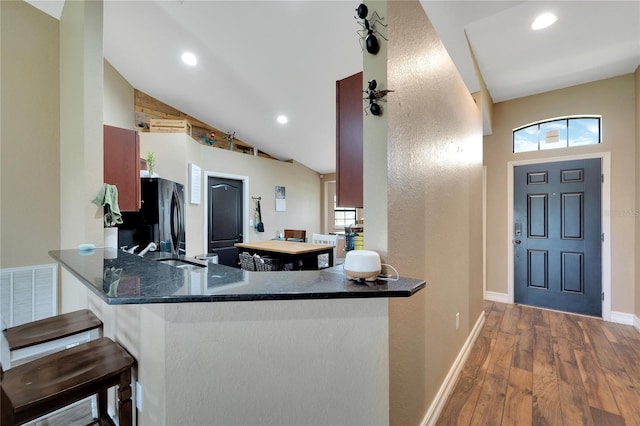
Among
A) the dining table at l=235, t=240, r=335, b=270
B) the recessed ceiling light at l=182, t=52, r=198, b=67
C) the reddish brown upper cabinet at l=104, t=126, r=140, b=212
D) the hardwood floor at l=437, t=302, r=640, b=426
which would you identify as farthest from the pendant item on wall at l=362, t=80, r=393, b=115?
the recessed ceiling light at l=182, t=52, r=198, b=67

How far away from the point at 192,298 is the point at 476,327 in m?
3.03

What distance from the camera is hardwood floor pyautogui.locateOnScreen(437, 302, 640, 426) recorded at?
5.84 feet

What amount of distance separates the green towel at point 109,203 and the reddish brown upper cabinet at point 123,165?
0.73 feet

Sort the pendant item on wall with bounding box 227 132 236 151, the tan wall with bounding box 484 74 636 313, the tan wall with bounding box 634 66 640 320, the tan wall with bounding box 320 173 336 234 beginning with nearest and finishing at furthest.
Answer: the tan wall with bounding box 634 66 640 320 < the tan wall with bounding box 484 74 636 313 < the pendant item on wall with bounding box 227 132 236 151 < the tan wall with bounding box 320 173 336 234

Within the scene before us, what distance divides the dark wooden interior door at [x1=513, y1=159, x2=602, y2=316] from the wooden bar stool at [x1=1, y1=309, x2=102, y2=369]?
183 inches

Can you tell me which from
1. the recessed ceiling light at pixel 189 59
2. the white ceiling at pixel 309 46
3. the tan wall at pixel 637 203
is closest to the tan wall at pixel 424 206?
the white ceiling at pixel 309 46

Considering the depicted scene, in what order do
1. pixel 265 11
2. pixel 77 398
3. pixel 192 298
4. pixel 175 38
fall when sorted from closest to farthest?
1. pixel 192 298
2. pixel 77 398
3. pixel 265 11
4. pixel 175 38

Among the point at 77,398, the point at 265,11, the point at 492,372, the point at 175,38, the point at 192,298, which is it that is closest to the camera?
the point at 192,298

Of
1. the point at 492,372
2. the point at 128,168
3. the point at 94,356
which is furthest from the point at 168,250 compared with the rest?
the point at 492,372

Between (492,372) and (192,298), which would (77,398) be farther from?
(492,372)

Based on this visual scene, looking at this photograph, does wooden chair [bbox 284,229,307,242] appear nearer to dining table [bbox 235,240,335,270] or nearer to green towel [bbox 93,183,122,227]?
dining table [bbox 235,240,335,270]

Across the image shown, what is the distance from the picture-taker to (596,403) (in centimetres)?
188

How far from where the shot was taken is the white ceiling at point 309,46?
233 centimetres

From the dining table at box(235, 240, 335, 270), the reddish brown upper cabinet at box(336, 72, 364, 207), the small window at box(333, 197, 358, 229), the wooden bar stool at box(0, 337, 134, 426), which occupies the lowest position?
the wooden bar stool at box(0, 337, 134, 426)
